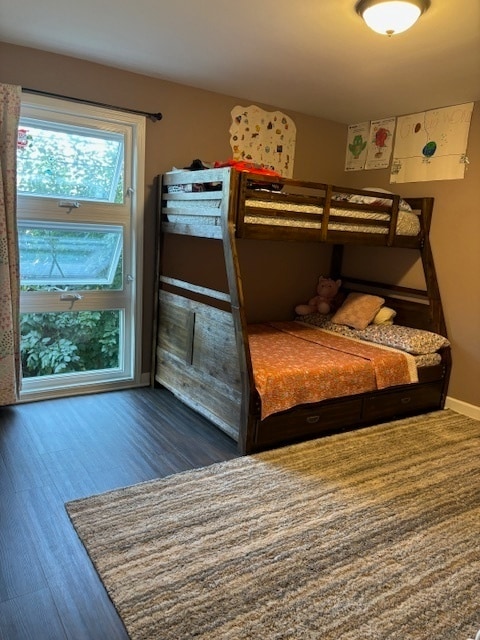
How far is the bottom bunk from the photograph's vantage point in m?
2.58

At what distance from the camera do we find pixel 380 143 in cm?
383

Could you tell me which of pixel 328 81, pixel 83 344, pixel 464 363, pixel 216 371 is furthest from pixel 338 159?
pixel 83 344

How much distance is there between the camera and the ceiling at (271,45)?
7.01ft

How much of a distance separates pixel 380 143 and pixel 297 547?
3186 millimetres

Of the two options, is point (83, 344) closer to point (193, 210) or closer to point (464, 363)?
point (193, 210)

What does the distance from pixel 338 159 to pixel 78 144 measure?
2179mm

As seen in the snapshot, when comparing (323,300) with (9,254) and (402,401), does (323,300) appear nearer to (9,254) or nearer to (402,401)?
(402,401)

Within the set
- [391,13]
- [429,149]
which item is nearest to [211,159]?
[429,149]

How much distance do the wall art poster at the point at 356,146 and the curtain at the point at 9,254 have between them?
8.61ft

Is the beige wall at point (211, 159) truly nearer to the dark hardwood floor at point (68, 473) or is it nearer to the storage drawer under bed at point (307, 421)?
the dark hardwood floor at point (68, 473)

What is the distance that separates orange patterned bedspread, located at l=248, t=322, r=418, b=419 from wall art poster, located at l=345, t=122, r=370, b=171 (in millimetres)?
1571

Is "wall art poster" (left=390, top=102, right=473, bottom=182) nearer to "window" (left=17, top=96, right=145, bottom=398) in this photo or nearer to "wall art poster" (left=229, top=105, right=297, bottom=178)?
"wall art poster" (left=229, top=105, right=297, bottom=178)

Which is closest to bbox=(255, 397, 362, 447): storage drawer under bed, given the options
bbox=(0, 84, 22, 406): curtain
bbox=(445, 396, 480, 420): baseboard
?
bbox=(445, 396, 480, 420): baseboard

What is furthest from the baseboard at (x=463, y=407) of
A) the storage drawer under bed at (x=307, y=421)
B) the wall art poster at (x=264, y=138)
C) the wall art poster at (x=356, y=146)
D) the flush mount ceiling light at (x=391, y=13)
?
the flush mount ceiling light at (x=391, y=13)
